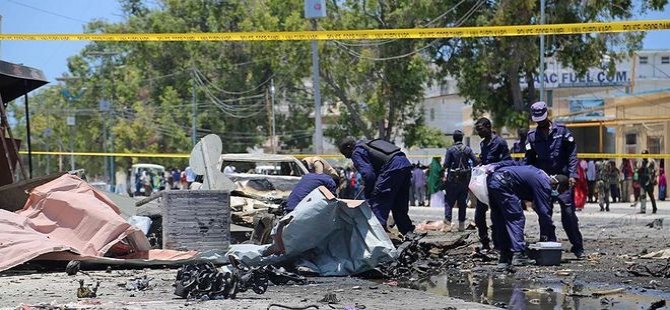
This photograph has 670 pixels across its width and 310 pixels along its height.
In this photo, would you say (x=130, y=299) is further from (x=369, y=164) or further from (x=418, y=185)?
(x=418, y=185)

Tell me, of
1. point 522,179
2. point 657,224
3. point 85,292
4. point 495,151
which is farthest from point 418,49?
point 85,292

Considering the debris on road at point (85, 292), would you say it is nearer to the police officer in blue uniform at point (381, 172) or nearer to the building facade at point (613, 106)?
the police officer in blue uniform at point (381, 172)

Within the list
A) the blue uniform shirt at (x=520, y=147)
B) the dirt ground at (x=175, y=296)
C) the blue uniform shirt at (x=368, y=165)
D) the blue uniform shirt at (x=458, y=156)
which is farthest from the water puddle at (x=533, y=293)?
the blue uniform shirt at (x=458, y=156)

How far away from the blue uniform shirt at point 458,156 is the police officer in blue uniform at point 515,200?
5.42 m

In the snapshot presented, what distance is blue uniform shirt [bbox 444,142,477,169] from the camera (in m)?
16.7

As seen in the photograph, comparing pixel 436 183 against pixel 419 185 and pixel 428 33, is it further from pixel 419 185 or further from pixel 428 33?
pixel 428 33

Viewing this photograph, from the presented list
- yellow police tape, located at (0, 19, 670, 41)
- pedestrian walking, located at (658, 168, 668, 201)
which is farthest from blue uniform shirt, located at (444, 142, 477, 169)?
pedestrian walking, located at (658, 168, 668, 201)

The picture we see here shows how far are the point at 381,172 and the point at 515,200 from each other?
2607mm

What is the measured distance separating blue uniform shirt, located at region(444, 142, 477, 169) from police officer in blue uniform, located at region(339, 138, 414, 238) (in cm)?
329

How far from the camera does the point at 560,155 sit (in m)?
11.6

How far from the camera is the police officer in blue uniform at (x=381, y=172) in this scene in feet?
43.0

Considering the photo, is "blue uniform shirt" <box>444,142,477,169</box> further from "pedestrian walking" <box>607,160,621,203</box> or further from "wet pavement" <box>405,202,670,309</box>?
"pedestrian walking" <box>607,160,621,203</box>

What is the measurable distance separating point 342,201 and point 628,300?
3253 mm

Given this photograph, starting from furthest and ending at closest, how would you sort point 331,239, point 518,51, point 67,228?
point 518,51 < point 67,228 < point 331,239
